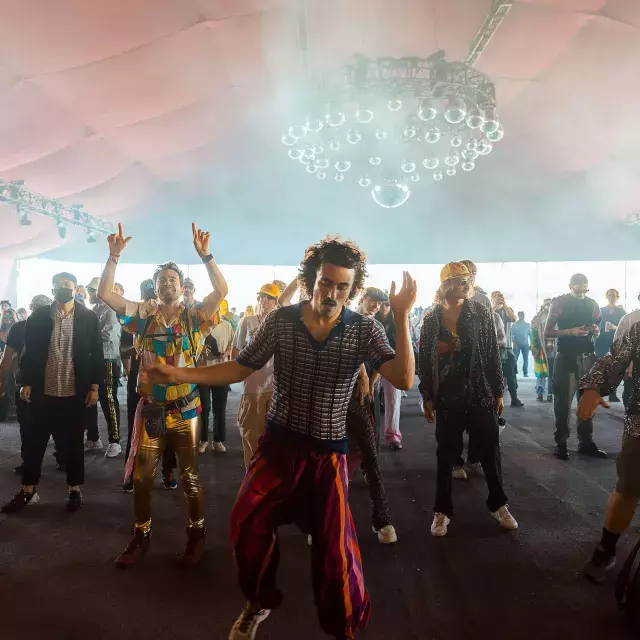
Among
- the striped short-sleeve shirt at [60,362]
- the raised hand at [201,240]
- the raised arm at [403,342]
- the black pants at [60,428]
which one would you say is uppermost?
the raised hand at [201,240]

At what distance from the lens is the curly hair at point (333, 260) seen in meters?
1.94

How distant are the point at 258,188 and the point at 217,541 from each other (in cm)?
1355

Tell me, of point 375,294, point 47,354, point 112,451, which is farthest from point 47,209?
point 375,294

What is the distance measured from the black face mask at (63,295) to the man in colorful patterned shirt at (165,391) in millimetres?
1146

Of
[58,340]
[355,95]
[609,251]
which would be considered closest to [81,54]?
[355,95]

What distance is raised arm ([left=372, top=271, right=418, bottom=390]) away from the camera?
1793 millimetres

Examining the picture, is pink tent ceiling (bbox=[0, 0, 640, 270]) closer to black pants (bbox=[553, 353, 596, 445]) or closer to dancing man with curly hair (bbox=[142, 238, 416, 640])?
black pants (bbox=[553, 353, 596, 445])

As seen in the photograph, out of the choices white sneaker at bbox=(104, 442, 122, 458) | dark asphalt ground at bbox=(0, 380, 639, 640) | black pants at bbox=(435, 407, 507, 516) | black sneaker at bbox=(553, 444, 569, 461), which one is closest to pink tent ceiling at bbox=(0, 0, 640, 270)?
white sneaker at bbox=(104, 442, 122, 458)

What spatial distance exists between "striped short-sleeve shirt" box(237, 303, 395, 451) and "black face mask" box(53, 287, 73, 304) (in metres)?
2.52

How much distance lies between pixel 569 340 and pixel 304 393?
4.06 m

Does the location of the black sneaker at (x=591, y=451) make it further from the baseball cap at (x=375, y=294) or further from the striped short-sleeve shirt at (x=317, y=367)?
the striped short-sleeve shirt at (x=317, y=367)

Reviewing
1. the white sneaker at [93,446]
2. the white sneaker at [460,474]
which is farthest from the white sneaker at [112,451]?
the white sneaker at [460,474]

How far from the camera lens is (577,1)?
7.64 metres

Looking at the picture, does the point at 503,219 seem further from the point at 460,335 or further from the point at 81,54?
the point at 460,335
